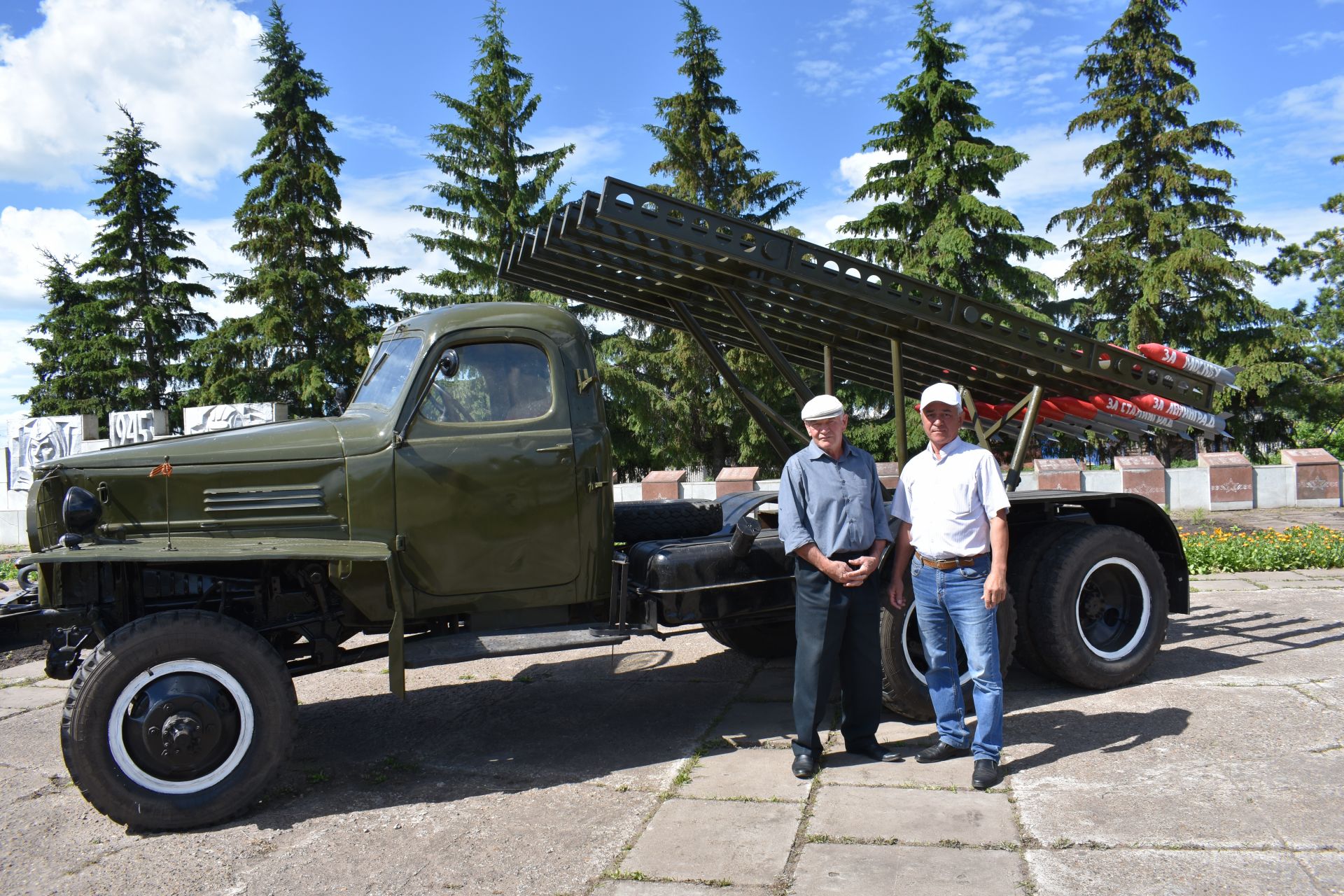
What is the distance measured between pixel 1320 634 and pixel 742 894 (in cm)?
555

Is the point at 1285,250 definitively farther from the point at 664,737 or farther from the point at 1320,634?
the point at 664,737

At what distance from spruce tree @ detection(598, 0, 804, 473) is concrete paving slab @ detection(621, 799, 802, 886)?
18566mm

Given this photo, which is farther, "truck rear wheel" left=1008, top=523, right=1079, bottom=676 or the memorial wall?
the memorial wall

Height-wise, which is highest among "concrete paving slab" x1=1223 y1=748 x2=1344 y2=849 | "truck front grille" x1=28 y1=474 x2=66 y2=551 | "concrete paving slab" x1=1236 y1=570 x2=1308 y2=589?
"truck front grille" x1=28 y1=474 x2=66 y2=551

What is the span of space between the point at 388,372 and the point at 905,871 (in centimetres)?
339

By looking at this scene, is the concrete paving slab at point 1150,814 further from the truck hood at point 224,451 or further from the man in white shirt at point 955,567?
the truck hood at point 224,451

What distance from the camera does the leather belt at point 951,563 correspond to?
437 cm

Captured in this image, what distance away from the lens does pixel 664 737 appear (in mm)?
5176

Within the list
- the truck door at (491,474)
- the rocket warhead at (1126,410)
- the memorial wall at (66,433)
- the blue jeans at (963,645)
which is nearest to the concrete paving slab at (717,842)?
the blue jeans at (963,645)

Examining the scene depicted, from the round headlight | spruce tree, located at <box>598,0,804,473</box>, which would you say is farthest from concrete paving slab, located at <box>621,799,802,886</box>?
spruce tree, located at <box>598,0,804,473</box>

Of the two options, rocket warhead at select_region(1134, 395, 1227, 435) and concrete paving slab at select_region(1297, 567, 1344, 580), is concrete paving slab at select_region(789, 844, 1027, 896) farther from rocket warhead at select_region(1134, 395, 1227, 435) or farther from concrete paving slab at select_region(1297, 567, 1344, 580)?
concrete paving slab at select_region(1297, 567, 1344, 580)

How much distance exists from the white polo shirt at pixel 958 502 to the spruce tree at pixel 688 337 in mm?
18043

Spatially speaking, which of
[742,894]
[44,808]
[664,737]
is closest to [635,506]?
[664,737]

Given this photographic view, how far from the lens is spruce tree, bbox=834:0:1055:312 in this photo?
2238cm
